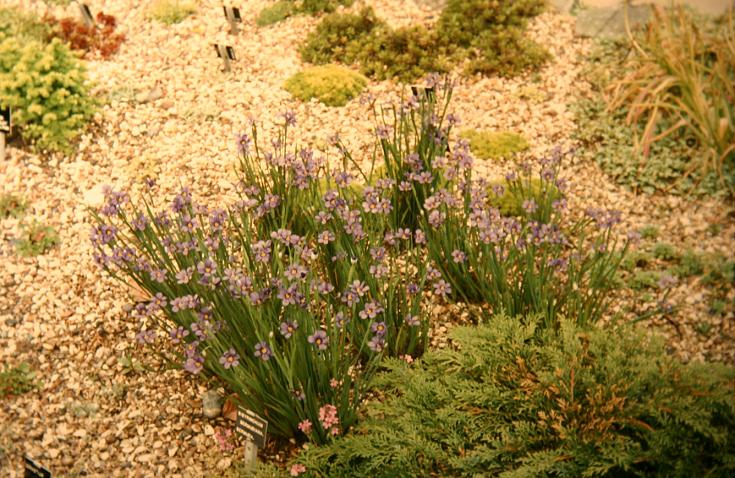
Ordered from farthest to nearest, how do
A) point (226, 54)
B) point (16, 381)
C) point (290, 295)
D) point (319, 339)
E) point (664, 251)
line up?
point (226, 54) < point (664, 251) < point (16, 381) < point (319, 339) < point (290, 295)

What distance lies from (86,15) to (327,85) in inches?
107

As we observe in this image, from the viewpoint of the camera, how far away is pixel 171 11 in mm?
7125

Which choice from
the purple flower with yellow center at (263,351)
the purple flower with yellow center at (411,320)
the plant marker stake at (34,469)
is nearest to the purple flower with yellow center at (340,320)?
the purple flower with yellow center at (263,351)

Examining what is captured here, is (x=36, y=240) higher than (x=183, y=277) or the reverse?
the reverse

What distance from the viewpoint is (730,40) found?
5723 millimetres

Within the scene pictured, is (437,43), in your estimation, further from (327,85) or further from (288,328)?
(288,328)

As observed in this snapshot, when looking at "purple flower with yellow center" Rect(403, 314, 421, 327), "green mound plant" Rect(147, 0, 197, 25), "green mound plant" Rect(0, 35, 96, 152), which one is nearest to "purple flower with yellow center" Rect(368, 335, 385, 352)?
"purple flower with yellow center" Rect(403, 314, 421, 327)

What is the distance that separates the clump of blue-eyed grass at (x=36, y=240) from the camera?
16.1 ft

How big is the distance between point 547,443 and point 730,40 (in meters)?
4.22

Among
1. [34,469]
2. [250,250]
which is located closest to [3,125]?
[250,250]

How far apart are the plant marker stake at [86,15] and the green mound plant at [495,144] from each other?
3.90 meters

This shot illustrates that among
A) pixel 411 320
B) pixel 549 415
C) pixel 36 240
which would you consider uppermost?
pixel 36 240

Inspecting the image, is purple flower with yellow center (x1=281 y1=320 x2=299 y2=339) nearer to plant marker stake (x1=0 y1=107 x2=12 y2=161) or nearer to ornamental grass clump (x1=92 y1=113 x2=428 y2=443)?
ornamental grass clump (x1=92 y1=113 x2=428 y2=443)

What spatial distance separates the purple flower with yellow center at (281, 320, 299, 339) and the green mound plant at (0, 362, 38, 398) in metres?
1.85
